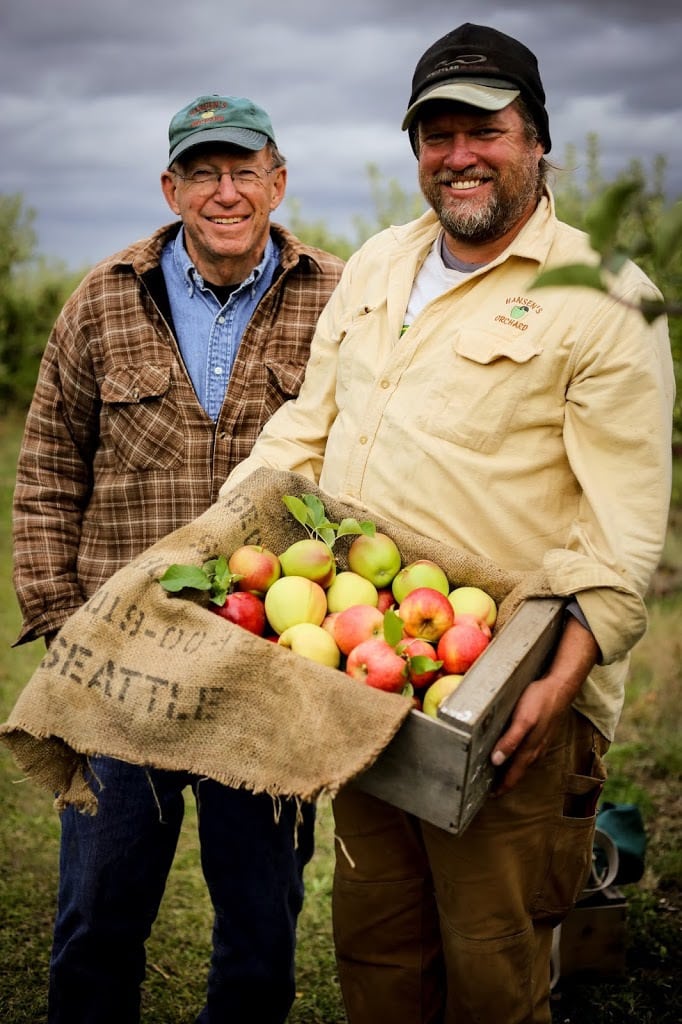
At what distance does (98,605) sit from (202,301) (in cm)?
134

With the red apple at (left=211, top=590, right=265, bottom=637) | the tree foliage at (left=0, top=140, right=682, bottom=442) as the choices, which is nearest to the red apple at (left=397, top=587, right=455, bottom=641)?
the red apple at (left=211, top=590, right=265, bottom=637)

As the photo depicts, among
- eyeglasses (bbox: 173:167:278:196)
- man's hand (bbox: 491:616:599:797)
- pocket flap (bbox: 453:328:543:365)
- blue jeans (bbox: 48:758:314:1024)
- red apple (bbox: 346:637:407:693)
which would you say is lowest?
blue jeans (bbox: 48:758:314:1024)

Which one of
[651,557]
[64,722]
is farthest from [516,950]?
[64,722]

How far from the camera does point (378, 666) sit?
2.04 metres

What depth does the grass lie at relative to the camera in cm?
333

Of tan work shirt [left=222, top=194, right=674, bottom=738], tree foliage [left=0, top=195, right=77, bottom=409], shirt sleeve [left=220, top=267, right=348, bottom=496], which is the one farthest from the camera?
tree foliage [left=0, top=195, right=77, bottom=409]

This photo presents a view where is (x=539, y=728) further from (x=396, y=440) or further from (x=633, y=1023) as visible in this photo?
(x=633, y=1023)

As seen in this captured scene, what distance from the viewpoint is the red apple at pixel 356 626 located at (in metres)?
2.19

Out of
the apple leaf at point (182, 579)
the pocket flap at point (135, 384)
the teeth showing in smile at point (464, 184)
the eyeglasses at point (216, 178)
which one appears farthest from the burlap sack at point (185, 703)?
the eyeglasses at point (216, 178)

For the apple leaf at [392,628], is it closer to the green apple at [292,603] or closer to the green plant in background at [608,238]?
the green apple at [292,603]

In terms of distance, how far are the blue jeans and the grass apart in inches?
19.9

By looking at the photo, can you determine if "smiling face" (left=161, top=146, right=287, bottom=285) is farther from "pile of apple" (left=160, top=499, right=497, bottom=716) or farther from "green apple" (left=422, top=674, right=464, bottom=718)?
"green apple" (left=422, top=674, right=464, bottom=718)

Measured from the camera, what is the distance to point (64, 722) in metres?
2.13

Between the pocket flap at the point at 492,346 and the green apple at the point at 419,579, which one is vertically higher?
the pocket flap at the point at 492,346
